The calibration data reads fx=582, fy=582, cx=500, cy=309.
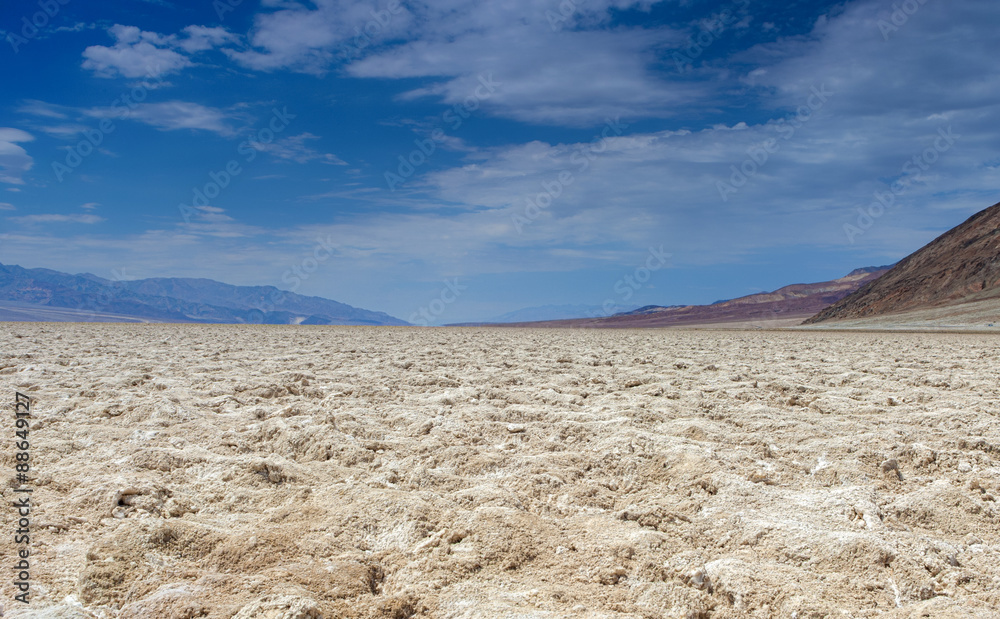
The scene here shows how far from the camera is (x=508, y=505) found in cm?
306

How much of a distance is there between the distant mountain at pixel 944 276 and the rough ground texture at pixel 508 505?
49.2 meters

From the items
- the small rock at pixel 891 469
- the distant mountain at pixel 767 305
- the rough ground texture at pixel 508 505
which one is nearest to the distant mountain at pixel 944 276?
the distant mountain at pixel 767 305

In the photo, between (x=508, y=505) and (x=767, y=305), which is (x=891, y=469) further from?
(x=767, y=305)

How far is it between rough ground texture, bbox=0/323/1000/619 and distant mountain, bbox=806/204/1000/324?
49.2m

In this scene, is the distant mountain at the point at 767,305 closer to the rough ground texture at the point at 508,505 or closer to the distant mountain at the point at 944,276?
the distant mountain at the point at 944,276

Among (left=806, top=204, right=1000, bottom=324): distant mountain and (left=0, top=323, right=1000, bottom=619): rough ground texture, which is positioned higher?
(left=806, top=204, right=1000, bottom=324): distant mountain

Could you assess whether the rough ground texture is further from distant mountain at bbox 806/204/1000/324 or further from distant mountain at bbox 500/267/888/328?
distant mountain at bbox 500/267/888/328

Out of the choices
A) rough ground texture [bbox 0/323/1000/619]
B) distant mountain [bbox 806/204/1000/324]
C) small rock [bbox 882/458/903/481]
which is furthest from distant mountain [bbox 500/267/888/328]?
small rock [bbox 882/458/903/481]

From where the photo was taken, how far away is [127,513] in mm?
2840

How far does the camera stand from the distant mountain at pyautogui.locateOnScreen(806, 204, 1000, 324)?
45062mm

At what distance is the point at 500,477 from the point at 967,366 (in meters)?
9.61

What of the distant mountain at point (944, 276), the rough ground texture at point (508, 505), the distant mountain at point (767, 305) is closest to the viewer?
the rough ground texture at point (508, 505)

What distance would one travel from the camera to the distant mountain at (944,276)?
45.1 m

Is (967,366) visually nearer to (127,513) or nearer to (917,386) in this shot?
(917,386)
